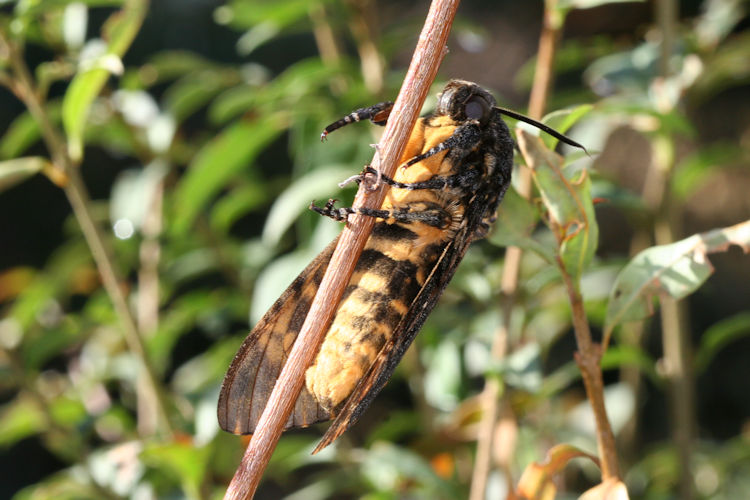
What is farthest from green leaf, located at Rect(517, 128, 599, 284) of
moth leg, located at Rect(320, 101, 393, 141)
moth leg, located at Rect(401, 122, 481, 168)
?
moth leg, located at Rect(320, 101, 393, 141)

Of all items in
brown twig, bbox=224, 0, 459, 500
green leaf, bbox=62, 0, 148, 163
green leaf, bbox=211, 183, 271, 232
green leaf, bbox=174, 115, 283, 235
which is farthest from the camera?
green leaf, bbox=211, 183, 271, 232

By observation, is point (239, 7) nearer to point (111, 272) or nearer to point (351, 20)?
point (351, 20)

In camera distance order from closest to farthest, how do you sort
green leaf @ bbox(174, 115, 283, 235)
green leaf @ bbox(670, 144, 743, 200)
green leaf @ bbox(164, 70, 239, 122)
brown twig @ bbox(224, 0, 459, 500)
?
brown twig @ bbox(224, 0, 459, 500) < green leaf @ bbox(174, 115, 283, 235) < green leaf @ bbox(670, 144, 743, 200) < green leaf @ bbox(164, 70, 239, 122)

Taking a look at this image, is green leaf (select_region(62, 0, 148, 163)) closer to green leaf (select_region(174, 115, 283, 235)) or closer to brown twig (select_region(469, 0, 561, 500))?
green leaf (select_region(174, 115, 283, 235))

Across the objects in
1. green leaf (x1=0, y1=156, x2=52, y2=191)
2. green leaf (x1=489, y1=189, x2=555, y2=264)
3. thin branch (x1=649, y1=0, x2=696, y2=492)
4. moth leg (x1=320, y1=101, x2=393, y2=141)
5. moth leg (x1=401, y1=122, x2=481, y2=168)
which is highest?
green leaf (x1=0, y1=156, x2=52, y2=191)

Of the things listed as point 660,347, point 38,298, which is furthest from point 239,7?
point 660,347

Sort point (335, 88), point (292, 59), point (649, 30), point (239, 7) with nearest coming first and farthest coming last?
point (239, 7), point (335, 88), point (649, 30), point (292, 59)

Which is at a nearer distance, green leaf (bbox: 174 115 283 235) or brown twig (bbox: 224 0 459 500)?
brown twig (bbox: 224 0 459 500)
